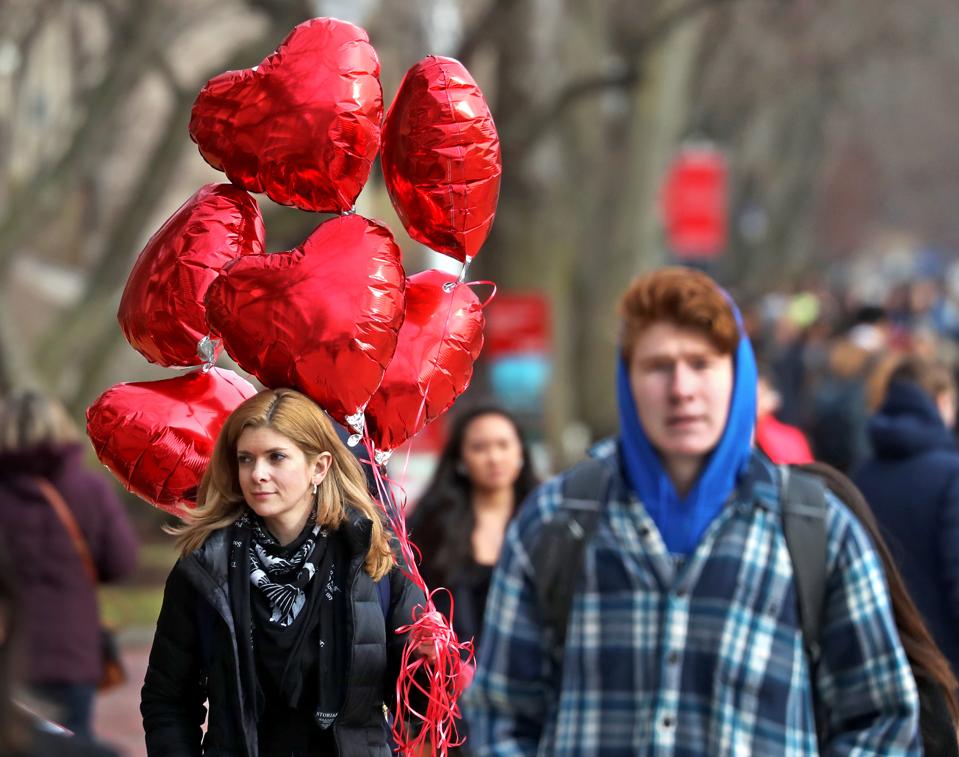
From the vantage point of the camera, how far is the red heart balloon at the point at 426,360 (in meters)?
3.74

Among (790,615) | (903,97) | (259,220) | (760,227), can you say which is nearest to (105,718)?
(259,220)

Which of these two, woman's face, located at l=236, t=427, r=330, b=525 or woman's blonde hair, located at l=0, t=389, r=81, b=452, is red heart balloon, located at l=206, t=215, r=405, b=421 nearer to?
woman's face, located at l=236, t=427, r=330, b=525

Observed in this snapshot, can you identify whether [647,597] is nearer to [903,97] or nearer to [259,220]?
[259,220]

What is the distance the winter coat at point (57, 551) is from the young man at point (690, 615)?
289cm

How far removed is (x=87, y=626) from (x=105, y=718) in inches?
141

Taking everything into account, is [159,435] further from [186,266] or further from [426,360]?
[426,360]

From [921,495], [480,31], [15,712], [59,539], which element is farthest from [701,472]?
[480,31]

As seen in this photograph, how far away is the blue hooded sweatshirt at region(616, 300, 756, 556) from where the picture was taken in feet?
10.9

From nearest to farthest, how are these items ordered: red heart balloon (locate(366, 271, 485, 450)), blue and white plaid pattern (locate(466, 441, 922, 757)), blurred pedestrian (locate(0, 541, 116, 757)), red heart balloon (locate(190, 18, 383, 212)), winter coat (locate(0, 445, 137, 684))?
1. blurred pedestrian (locate(0, 541, 116, 757))
2. blue and white plaid pattern (locate(466, 441, 922, 757))
3. red heart balloon (locate(190, 18, 383, 212))
4. red heart balloon (locate(366, 271, 485, 450))
5. winter coat (locate(0, 445, 137, 684))

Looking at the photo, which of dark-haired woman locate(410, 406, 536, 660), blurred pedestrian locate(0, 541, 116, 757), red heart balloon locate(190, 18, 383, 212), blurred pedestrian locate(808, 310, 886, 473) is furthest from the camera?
blurred pedestrian locate(808, 310, 886, 473)

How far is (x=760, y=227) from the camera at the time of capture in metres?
42.4

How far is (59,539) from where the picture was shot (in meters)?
6.03

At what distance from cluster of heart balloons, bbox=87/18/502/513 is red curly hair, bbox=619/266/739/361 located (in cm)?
44

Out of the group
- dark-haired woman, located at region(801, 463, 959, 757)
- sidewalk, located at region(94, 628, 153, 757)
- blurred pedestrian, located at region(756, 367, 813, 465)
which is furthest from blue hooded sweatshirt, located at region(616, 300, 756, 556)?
sidewalk, located at region(94, 628, 153, 757)
